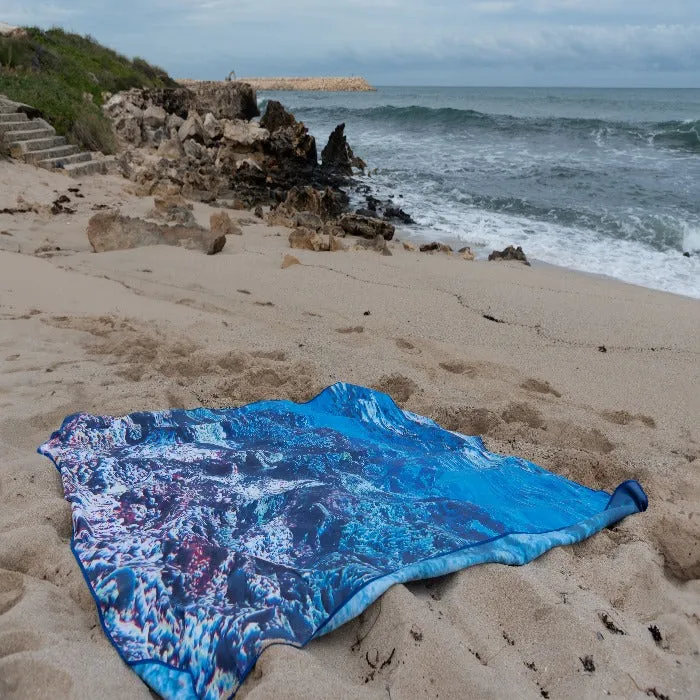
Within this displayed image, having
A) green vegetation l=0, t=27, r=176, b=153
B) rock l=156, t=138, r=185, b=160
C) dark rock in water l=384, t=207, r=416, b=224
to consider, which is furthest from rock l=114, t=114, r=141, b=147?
dark rock in water l=384, t=207, r=416, b=224

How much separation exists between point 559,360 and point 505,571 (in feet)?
8.36

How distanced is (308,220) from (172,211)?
1837 mm

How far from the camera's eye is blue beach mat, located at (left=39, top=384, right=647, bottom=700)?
1827mm

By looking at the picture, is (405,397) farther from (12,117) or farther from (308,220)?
(12,117)

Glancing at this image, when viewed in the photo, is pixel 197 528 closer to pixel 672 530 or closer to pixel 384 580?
pixel 384 580

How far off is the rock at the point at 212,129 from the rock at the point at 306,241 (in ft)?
33.1

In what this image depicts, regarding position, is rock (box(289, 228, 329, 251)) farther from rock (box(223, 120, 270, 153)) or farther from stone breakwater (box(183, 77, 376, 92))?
stone breakwater (box(183, 77, 376, 92))

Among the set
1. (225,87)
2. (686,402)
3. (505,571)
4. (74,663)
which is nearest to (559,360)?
(686,402)

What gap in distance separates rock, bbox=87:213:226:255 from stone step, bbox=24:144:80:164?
3.89 meters

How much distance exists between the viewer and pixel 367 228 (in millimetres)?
8086

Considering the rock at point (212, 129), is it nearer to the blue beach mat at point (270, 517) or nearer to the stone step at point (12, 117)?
the stone step at point (12, 117)

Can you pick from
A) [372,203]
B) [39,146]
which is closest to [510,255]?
[372,203]

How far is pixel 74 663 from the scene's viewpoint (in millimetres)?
1659

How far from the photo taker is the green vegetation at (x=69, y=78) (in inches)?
454
